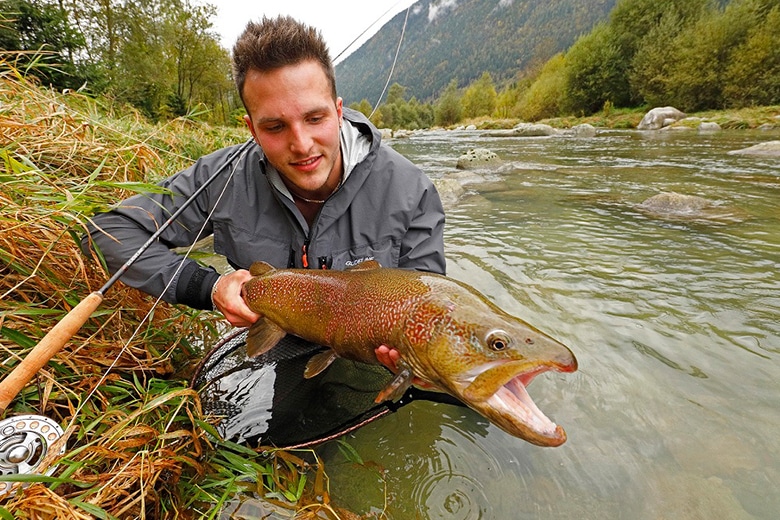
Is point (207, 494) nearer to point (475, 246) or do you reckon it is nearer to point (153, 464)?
point (153, 464)

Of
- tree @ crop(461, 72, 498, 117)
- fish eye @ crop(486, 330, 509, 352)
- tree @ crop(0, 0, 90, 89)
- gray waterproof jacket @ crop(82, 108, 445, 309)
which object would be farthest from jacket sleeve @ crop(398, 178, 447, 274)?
tree @ crop(461, 72, 498, 117)

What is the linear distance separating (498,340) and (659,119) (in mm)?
35683

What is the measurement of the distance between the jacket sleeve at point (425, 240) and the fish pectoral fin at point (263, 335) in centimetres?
91

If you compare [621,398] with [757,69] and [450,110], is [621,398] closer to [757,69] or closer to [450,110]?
[757,69]

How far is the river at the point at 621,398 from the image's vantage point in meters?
2.04

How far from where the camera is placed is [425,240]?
2621mm

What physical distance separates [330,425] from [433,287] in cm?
112

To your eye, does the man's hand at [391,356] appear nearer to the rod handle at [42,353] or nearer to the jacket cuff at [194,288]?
the jacket cuff at [194,288]

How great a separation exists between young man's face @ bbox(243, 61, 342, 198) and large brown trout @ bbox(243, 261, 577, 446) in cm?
61

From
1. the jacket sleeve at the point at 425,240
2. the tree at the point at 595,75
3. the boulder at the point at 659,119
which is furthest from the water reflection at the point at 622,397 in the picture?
the tree at the point at 595,75

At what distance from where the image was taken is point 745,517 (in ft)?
6.26

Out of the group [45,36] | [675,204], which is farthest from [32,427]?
[45,36]

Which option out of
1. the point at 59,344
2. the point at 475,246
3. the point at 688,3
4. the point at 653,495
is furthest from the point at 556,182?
the point at 688,3

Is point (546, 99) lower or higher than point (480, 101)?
lower
